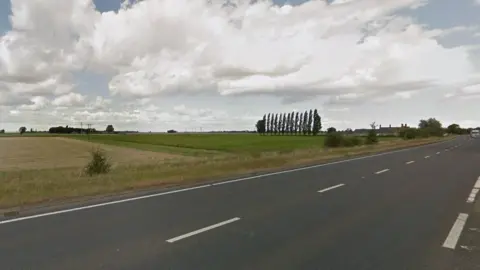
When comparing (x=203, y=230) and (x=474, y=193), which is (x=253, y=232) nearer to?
(x=203, y=230)

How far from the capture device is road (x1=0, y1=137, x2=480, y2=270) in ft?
16.5

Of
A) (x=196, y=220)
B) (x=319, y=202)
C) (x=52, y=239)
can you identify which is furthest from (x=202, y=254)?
(x=319, y=202)

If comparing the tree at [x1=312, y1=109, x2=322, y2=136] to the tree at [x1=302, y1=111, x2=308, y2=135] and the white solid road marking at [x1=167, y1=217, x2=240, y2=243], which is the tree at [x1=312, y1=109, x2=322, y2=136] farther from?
the white solid road marking at [x1=167, y1=217, x2=240, y2=243]

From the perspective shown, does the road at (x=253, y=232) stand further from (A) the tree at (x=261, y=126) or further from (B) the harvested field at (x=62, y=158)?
(A) the tree at (x=261, y=126)

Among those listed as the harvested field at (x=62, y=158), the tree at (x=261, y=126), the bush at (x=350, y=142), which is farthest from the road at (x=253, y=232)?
the tree at (x=261, y=126)

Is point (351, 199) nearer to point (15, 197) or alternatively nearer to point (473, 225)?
point (473, 225)

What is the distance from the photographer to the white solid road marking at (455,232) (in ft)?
19.4

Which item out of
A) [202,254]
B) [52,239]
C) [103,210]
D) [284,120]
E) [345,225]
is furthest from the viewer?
[284,120]

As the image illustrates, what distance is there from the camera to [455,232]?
21.8 feet

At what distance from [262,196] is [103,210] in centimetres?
422

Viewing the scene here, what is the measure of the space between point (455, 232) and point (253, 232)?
3.67 meters

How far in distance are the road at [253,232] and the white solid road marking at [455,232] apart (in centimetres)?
2

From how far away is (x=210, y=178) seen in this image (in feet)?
47.8

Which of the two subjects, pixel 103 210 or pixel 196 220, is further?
pixel 103 210
